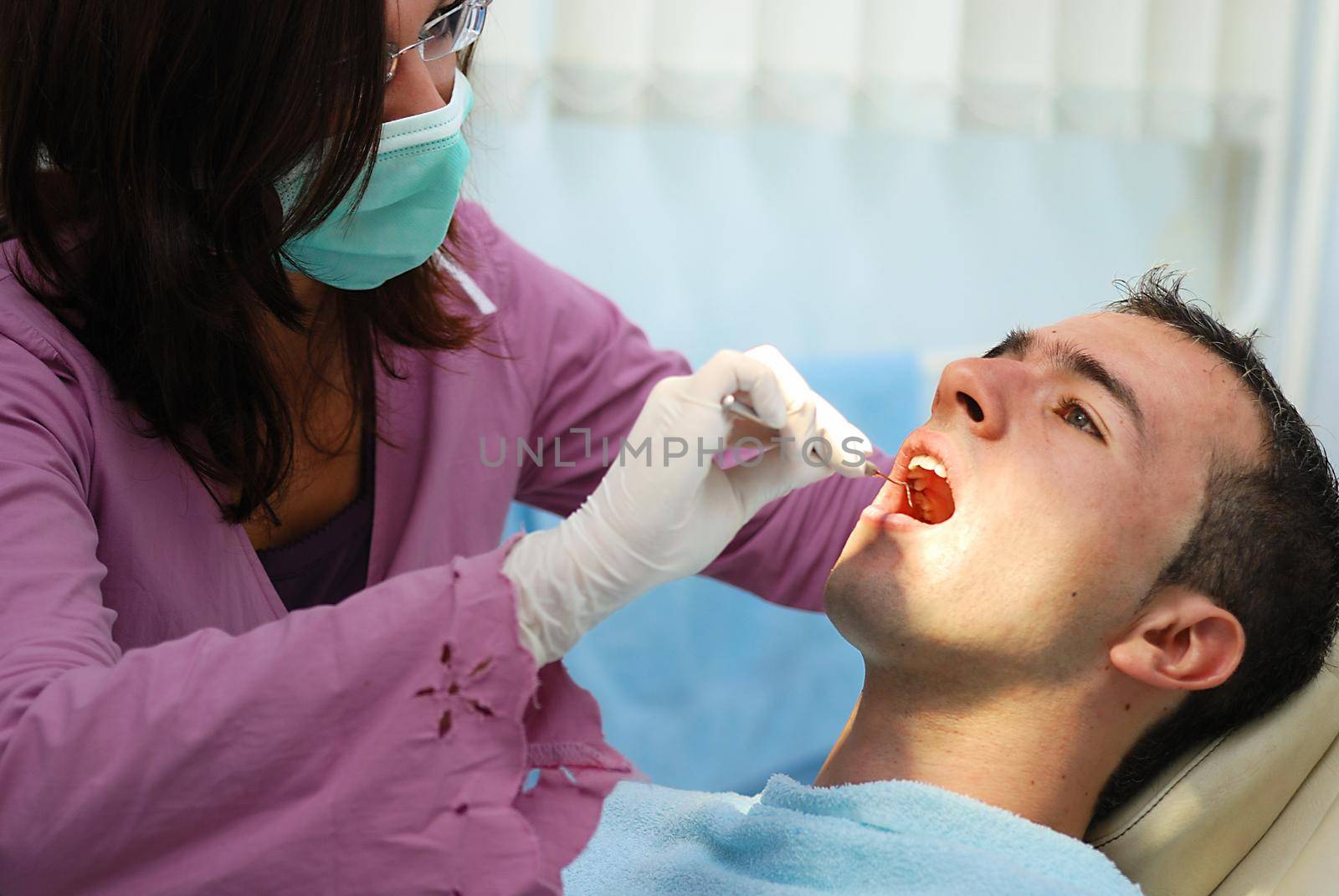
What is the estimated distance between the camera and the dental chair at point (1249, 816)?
1195mm

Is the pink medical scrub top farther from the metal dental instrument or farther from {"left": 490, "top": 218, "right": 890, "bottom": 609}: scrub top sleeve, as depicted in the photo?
{"left": 490, "top": 218, "right": 890, "bottom": 609}: scrub top sleeve

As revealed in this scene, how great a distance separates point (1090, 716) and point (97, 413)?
1.00 m

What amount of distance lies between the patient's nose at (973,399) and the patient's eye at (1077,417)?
0.06 meters

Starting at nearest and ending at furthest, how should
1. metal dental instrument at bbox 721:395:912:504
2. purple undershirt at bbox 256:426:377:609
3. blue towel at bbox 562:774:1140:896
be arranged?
1. metal dental instrument at bbox 721:395:912:504
2. blue towel at bbox 562:774:1140:896
3. purple undershirt at bbox 256:426:377:609

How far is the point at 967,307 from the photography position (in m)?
2.27

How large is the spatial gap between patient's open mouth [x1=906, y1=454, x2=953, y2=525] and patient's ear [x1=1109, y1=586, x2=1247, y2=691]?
212mm

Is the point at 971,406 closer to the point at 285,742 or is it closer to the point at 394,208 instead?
the point at 394,208

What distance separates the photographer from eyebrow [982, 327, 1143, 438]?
120 centimetres

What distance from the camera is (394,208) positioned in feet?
3.89

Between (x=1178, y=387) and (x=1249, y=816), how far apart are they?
1.44 ft

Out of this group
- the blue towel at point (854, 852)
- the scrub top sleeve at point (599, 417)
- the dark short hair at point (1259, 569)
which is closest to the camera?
the blue towel at point (854, 852)

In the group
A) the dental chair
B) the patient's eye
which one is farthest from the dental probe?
the dental chair

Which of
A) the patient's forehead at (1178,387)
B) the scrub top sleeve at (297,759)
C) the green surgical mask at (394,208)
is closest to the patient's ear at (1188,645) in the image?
the patient's forehead at (1178,387)

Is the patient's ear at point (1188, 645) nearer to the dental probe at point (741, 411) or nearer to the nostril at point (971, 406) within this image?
the nostril at point (971, 406)
